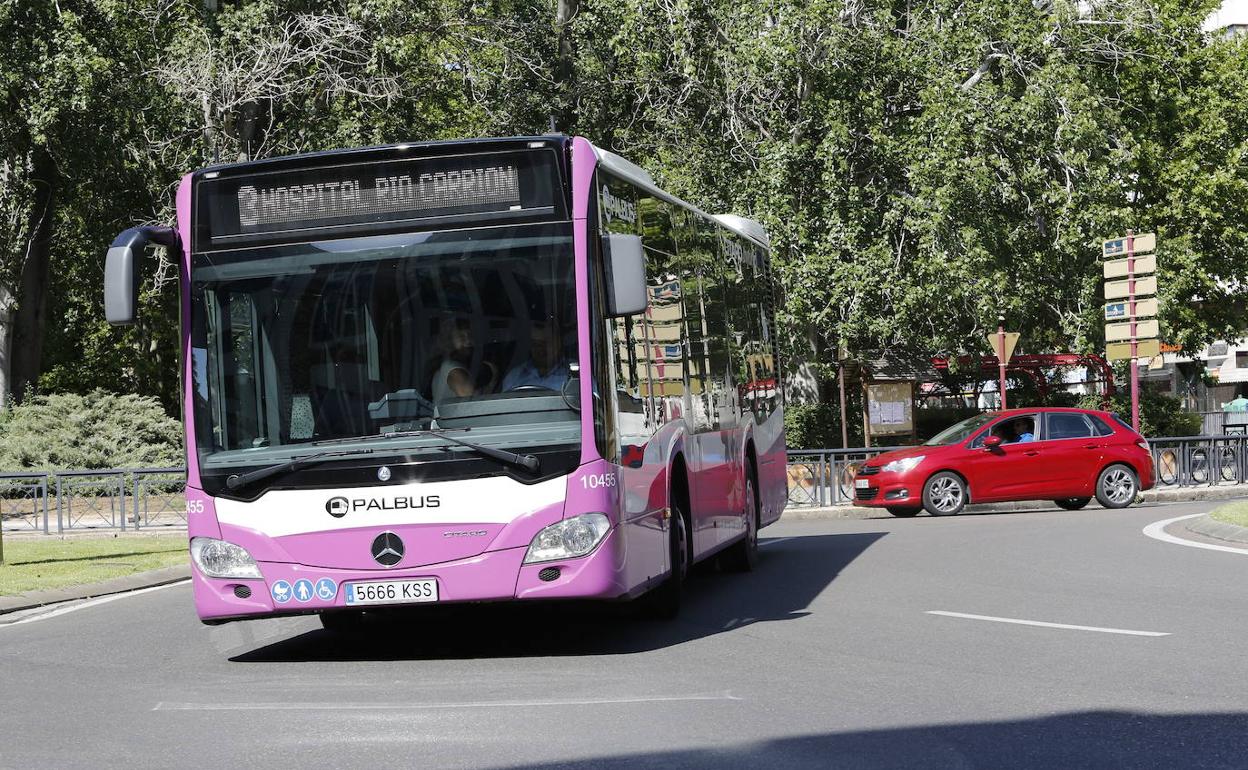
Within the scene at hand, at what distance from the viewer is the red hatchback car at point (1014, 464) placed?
80.2 ft

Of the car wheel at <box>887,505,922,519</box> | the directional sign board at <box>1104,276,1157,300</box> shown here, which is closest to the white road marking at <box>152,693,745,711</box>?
the car wheel at <box>887,505,922,519</box>

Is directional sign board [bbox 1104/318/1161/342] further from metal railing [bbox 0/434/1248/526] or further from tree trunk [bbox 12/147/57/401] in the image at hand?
tree trunk [bbox 12/147/57/401]

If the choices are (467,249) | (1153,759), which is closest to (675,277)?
(467,249)

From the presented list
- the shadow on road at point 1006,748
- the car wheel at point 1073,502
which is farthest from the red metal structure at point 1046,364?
the shadow on road at point 1006,748

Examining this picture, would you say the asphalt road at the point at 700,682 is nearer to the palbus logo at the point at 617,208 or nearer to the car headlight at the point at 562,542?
the car headlight at the point at 562,542

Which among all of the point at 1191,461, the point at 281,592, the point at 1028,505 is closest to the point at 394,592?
the point at 281,592

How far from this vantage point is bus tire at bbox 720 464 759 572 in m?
15.2

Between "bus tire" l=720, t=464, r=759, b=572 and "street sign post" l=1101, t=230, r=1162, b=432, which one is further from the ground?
"street sign post" l=1101, t=230, r=1162, b=432

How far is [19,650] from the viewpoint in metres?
11.0

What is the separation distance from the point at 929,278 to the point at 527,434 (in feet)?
78.0

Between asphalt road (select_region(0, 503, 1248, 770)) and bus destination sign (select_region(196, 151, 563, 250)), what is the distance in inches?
100

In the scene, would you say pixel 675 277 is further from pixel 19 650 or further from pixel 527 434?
pixel 19 650

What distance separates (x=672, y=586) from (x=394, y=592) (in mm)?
2542

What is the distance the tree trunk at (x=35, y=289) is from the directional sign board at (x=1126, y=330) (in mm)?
21987
